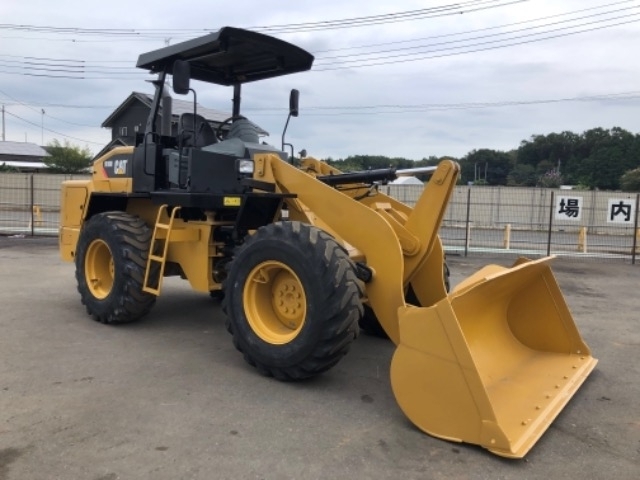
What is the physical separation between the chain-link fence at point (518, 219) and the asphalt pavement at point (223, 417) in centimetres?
943

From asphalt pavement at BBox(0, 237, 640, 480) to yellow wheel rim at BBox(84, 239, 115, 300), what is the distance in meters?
0.41

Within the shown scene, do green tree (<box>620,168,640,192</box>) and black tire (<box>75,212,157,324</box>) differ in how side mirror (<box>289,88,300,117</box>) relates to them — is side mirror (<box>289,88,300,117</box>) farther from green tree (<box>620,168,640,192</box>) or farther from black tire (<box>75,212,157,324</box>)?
green tree (<box>620,168,640,192</box>)

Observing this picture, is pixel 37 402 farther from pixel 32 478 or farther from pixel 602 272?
pixel 602 272

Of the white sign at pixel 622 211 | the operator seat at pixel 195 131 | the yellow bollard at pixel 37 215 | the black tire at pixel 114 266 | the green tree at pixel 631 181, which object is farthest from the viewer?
the green tree at pixel 631 181

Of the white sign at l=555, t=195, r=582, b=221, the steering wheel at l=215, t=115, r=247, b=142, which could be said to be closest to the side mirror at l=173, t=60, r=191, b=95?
the steering wheel at l=215, t=115, r=247, b=142

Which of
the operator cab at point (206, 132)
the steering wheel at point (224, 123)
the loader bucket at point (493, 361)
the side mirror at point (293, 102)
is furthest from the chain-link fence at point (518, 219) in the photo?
the loader bucket at point (493, 361)

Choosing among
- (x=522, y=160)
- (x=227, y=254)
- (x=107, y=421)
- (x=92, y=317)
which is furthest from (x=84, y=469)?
(x=522, y=160)

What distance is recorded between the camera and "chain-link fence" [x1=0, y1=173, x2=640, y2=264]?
15062mm

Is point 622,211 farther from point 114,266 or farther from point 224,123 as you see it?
point 114,266

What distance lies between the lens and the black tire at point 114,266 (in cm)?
591

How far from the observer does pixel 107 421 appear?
3.81m

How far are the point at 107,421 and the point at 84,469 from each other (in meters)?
0.64

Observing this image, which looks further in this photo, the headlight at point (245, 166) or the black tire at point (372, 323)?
Answer: the black tire at point (372, 323)

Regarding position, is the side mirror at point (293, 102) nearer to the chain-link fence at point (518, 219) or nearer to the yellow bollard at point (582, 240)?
the chain-link fence at point (518, 219)
